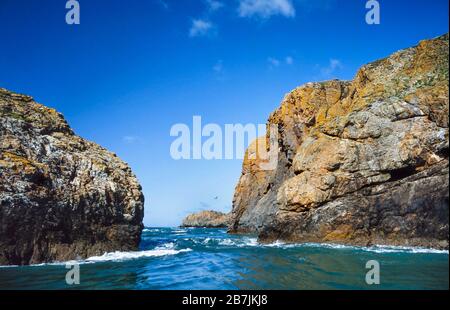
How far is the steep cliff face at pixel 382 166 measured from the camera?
26844mm

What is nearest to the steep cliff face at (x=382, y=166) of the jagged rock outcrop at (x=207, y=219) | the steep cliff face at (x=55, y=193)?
the steep cliff face at (x=55, y=193)

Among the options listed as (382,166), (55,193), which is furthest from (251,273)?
(382,166)

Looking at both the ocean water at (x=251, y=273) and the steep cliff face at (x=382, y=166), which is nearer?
the ocean water at (x=251, y=273)

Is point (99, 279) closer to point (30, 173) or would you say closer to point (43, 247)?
point (43, 247)

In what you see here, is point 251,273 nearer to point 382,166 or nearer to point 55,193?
point 55,193

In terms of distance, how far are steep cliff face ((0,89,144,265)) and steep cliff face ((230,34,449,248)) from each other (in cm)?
1587

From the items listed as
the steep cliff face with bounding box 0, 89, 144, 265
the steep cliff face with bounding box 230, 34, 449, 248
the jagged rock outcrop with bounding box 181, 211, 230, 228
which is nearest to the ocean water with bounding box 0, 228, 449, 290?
the steep cliff face with bounding box 0, 89, 144, 265

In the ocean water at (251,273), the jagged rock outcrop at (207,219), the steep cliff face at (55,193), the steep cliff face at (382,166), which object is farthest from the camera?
the jagged rock outcrop at (207,219)

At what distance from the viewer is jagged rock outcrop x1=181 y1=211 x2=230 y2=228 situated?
4966 inches

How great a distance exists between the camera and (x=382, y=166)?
3061 cm

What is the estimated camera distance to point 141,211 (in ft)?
112

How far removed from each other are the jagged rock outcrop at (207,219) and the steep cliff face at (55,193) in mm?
93758

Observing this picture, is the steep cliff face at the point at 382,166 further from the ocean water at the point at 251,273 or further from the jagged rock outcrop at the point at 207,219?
the jagged rock outcrop at the point at 207,219
